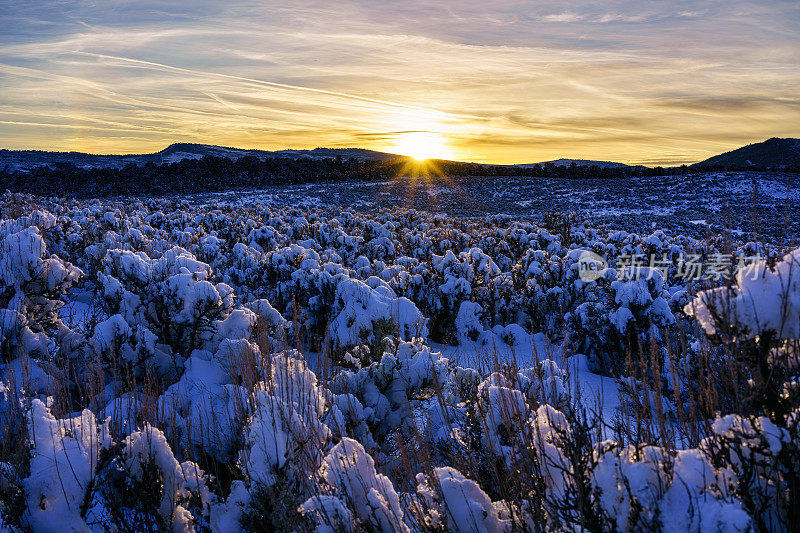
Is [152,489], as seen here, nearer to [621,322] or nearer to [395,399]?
[395,399]

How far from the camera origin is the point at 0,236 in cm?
600

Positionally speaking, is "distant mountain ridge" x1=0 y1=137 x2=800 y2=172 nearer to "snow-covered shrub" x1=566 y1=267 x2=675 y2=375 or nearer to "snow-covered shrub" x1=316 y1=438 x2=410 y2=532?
"snow-covered shrub" x1=566 y1=267 x2=675 y2=375

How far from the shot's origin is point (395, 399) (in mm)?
4066

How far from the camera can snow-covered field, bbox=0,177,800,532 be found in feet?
6.15

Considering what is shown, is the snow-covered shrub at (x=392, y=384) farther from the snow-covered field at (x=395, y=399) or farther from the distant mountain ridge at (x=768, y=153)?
the distant mountain ridge at (x=768, y=153)

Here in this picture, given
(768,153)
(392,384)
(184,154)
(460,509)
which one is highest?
(768,153)

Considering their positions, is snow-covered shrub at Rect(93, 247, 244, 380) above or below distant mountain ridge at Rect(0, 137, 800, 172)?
below

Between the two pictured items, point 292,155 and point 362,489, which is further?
point 292,155

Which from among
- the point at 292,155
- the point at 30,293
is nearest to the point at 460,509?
the point at 30,293

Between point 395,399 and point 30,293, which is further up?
point 30,293

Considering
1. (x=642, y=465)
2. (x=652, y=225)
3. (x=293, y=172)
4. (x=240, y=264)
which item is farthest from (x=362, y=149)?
(x=642, y=465)

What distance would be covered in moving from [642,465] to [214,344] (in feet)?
14.1

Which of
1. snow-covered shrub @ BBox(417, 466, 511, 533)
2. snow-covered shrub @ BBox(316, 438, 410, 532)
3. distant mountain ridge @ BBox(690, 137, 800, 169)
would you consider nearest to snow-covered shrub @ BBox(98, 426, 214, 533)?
snow-covered shrub @ BBox(316, 438, 410, 532)

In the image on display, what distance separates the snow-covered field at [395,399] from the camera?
1.87m
